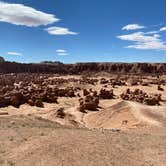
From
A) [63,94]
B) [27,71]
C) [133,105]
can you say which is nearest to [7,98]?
[63,94]

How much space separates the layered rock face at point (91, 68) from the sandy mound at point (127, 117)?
8244 centimetres

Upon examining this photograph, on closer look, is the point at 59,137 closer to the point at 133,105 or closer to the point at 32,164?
the point at 32,164

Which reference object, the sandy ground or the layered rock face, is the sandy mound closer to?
the sandy ground

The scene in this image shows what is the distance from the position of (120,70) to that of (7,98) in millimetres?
83530

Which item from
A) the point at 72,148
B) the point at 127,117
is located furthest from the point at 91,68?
the point at 72,148

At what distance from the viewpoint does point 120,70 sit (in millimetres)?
118875

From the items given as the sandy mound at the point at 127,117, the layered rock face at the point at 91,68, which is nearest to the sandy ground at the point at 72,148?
the sandy mound at the point at 127,117

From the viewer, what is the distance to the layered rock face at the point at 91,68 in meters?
114

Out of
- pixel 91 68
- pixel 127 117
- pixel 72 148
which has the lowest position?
pixel 127 117

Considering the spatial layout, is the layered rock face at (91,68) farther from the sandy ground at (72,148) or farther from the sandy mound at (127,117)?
the sandy ground at (72,148)

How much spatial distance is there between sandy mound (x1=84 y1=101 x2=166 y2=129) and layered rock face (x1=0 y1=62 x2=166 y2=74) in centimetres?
8244

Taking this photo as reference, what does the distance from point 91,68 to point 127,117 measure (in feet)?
314

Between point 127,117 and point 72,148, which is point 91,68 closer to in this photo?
point 127,117

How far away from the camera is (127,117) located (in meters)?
28.1
